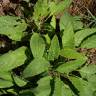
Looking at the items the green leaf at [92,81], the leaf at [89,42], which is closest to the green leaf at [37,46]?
the leaf at [89,42]

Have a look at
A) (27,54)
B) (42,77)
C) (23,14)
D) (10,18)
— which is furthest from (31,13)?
(42,77)

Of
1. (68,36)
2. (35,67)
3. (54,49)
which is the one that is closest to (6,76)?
(35,67)

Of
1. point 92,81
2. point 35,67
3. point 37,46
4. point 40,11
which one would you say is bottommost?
point 92,81

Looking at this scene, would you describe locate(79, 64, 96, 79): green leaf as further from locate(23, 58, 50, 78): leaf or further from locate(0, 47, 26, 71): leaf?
locate(0, 47, 26, 71): leaf

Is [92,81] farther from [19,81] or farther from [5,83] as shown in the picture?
[5,83]

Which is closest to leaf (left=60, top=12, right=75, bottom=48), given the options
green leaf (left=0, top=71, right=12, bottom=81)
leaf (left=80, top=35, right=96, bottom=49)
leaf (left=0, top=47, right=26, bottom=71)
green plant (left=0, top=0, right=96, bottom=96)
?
green plant (left=0, top=0, right=96, bottom=96)

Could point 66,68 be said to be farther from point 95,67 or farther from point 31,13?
point 31,13
